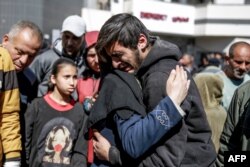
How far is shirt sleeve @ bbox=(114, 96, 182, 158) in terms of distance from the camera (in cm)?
174

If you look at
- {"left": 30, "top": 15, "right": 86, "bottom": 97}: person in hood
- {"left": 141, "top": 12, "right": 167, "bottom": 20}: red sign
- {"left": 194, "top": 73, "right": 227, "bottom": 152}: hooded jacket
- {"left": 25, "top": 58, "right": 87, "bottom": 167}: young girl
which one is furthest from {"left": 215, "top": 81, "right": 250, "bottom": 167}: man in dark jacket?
{"left": 141, "top": 12, "right": 167, "bottom": 20}: red sign

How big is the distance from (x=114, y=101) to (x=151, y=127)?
0.76 ft

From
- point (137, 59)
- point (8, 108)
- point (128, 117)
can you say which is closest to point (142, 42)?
point (137, 59)

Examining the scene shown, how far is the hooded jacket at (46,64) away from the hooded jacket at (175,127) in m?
2.01

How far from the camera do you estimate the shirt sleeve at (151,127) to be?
1739 millimetres

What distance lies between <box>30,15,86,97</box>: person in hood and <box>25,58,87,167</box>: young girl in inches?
15.5

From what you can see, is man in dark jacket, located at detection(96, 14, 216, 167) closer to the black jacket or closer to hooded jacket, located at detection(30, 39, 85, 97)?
the black jacket

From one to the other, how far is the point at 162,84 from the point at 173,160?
1.14 ft

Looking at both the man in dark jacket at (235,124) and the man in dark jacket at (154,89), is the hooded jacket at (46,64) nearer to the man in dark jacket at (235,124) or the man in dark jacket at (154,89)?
the man in dark jacket at (235,124)

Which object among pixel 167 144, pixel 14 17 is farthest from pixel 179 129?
pixel 14 17

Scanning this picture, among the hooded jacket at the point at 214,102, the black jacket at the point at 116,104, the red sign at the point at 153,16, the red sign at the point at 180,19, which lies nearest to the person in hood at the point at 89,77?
the hooded jacket at the point at 214,102

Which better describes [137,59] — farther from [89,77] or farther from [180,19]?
[180,19]

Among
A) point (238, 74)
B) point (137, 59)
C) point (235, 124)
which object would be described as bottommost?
point (235, 124)

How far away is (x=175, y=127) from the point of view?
180 cm
